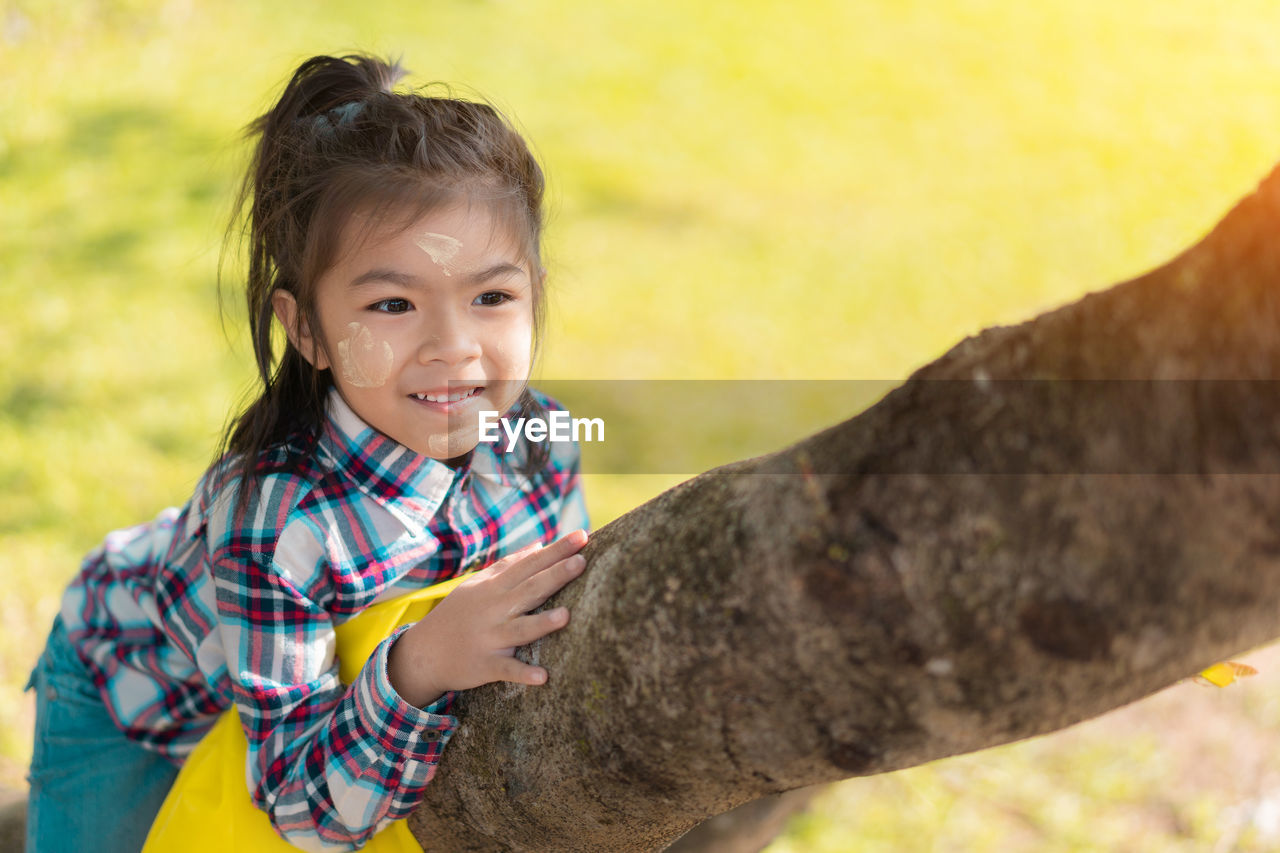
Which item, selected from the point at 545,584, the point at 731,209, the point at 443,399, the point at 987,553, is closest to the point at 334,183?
the point at 443,399

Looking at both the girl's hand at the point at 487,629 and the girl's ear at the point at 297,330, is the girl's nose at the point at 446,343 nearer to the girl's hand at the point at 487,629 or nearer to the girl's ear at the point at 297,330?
the girl's ear at the point at 297,330

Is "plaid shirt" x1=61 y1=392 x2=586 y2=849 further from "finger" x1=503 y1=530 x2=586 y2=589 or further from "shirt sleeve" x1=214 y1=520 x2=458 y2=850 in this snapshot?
"finger" x1=503 y1=530 x2=586 y2=589

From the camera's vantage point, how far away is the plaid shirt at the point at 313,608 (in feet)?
4.56

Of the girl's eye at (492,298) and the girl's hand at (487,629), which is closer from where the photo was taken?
the girl's hand at (487,629)

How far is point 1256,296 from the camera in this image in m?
0.83

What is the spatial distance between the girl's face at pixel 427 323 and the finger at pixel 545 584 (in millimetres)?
414

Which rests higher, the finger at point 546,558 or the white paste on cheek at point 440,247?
the white paste on cheek at point 440,247

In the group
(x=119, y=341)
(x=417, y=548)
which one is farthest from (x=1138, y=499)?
(x=119, y=341)

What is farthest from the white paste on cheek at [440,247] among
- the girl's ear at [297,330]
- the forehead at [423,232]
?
the girl's ear at [297,330]

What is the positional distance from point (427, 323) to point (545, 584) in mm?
473

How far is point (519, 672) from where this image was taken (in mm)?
1219

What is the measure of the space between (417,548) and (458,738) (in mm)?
396

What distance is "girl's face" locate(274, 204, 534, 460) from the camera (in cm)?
153

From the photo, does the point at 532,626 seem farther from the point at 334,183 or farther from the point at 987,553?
the point at 334,183
